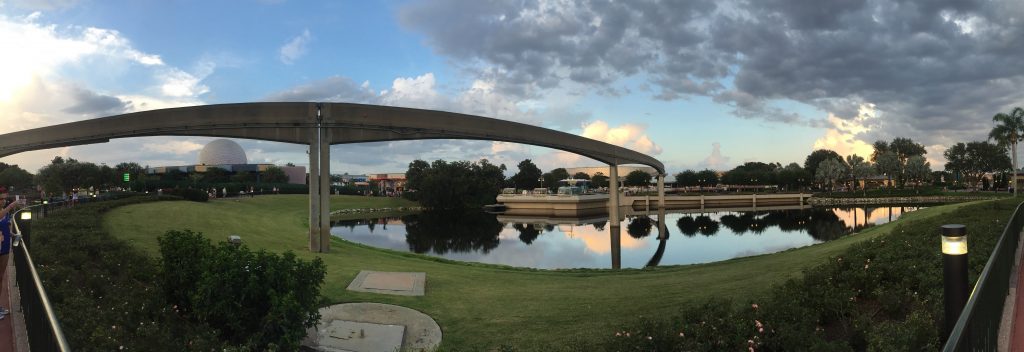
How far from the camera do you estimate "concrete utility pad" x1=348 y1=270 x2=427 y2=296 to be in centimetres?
1318

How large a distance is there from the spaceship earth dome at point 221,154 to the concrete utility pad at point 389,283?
444ft

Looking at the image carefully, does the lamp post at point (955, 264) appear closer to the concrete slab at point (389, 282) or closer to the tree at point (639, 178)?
the concrete slab at point (389, 282)

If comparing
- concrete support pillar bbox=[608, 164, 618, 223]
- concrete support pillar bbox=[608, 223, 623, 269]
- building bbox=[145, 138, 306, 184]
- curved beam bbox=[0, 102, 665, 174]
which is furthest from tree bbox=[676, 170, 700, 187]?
curved beam bbox=[0, 102, 665, 174]

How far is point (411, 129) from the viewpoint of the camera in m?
24.9

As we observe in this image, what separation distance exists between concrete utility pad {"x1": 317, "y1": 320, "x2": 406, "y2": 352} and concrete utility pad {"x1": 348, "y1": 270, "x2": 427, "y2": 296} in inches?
105

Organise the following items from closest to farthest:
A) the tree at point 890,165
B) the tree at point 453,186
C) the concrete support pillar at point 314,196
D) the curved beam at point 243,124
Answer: the curved beam at point 243,124
the concrete support pillar at point 314,196
the tree at point 453,186
the tree at point 890,165

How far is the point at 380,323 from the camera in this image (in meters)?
10.5

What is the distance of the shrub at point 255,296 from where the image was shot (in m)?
7.47

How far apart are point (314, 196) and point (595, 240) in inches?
968

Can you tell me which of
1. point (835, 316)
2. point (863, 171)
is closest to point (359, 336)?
point (835, 316)

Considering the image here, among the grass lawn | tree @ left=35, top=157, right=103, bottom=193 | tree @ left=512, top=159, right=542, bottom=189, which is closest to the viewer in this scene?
the grass lawn

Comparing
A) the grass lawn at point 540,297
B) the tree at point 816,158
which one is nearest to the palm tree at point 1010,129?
the grass lawn at point 540,297

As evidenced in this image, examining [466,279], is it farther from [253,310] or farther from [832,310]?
[832,310]

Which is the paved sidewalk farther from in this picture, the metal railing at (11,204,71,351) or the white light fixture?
the white light fixture
